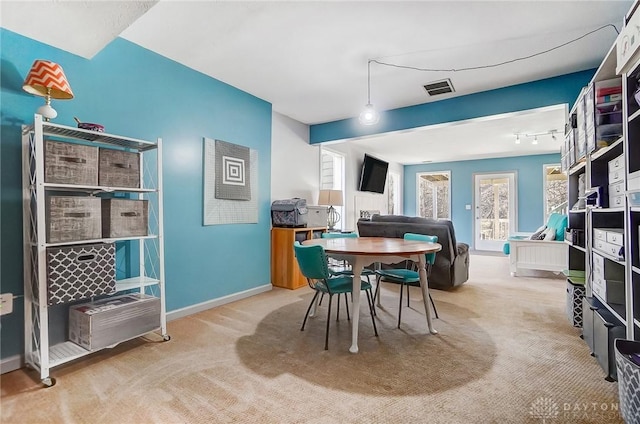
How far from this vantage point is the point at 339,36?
101 inches

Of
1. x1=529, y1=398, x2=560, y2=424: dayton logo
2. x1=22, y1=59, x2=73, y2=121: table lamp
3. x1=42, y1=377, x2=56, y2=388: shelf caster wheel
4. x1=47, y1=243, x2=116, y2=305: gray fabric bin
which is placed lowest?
x1=529, y1=398, x2=560, y2=424: dayton logo

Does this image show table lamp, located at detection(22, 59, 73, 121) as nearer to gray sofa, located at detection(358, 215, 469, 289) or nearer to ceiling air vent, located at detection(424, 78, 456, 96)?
ceiling air vent, located at detection(424, 78, 456, 96)

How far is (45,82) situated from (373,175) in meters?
5.74

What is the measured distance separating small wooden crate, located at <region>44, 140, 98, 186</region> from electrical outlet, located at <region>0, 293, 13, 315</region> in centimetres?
78

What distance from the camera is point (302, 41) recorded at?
263 centimetres

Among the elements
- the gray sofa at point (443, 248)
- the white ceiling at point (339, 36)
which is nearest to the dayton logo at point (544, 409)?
the gray sofa at point (443, 248)

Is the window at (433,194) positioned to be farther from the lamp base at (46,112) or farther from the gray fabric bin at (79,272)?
the lamp base at (46,112)

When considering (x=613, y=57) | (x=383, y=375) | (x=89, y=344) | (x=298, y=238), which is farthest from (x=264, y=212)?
(x=613, y=57)

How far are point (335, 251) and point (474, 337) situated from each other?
1.38m

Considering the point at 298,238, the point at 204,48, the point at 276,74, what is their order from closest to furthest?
1. the point at 204,48
2. the point at 276,74
3. the point at 298,238

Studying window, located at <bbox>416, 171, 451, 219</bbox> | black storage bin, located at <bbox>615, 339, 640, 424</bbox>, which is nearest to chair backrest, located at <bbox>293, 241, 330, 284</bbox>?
black storage bin, located at <bbox>615, 339, 640, 424</bbox>

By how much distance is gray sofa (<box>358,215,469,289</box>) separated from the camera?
3.93 m

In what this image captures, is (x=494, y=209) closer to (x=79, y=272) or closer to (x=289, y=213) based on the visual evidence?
(x=289, y=213)

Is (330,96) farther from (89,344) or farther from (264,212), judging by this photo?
(89,344)
